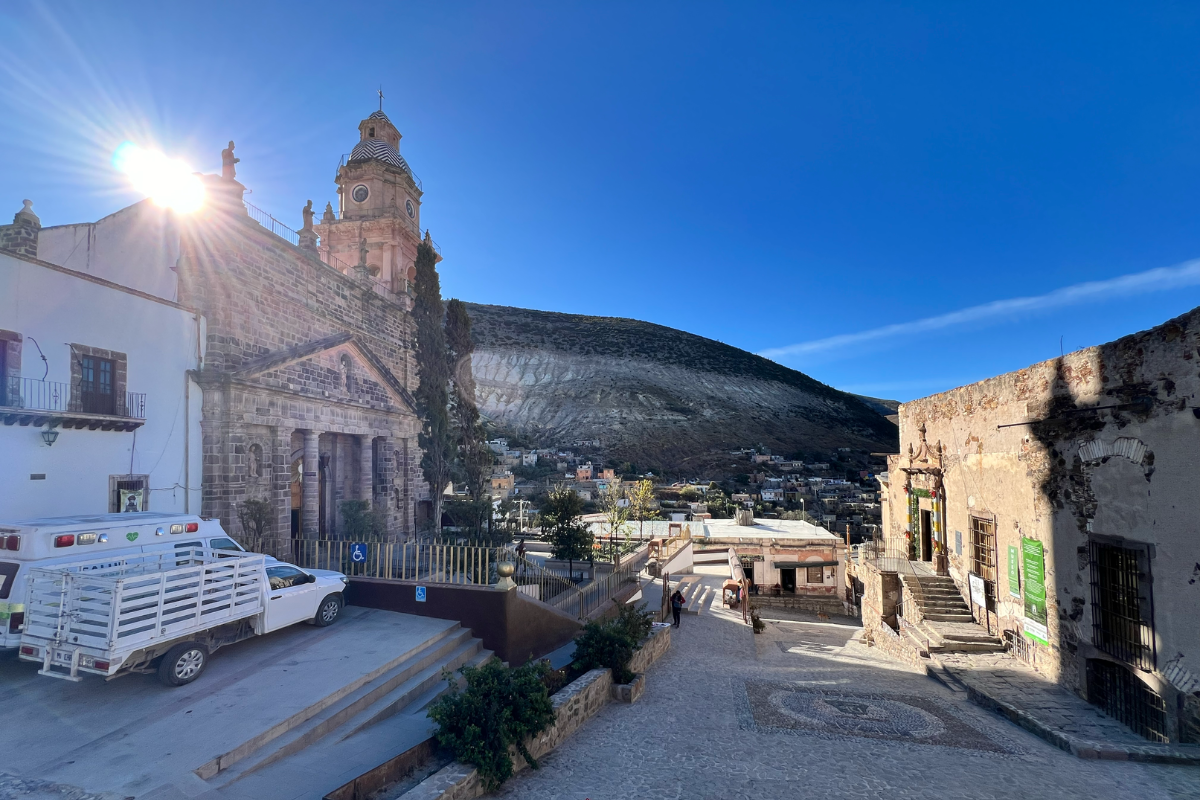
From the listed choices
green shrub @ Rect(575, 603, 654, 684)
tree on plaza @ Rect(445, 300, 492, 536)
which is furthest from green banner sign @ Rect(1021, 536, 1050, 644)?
tree on plaza @ Rect(445, 300, 492, 536)

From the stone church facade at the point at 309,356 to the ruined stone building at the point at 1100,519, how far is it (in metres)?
17.1

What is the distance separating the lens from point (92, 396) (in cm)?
1146

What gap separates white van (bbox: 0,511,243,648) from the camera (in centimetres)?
766

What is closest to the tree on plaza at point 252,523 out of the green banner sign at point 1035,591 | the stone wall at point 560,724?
the stone wall at point 560,724

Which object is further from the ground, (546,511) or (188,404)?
(188,404)

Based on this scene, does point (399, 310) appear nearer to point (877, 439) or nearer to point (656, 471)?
point (656, 471)

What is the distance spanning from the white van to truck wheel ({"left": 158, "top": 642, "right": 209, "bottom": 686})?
5.53 feet

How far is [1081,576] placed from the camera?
1095cm

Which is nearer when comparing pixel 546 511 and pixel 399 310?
pixel 546 511

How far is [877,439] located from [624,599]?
77480 mm

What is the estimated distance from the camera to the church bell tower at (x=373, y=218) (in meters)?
25.0

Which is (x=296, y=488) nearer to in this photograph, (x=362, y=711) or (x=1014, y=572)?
(x=362, y=711)

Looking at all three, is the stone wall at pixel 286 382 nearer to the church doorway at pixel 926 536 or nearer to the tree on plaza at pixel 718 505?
the church doorway at pixel 926 536

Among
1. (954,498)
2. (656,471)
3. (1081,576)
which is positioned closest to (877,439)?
(656,471)
